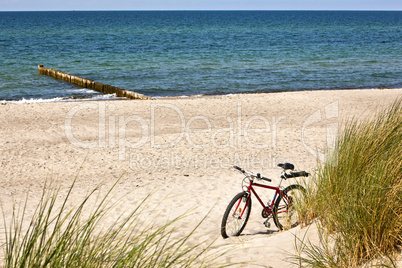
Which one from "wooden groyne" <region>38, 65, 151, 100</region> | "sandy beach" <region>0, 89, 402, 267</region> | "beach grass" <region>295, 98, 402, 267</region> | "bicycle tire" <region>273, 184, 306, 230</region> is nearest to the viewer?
"beach grass" <region>295, 98, 402, 267</region>

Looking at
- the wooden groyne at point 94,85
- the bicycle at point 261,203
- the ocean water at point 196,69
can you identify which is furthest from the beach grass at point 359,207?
the ocean water at point 196,69

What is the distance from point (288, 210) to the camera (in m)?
5.16

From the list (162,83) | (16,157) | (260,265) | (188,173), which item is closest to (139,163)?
(188,173)

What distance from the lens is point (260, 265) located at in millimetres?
3893

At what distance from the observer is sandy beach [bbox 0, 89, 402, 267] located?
6.52 m

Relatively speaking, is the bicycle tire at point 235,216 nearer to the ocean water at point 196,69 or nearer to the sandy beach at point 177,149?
the sandy beach at point 177,149

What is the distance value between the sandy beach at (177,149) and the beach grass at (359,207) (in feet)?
1.06

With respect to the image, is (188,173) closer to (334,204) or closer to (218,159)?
(218,159)

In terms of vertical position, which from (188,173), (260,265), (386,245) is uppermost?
(386,245)

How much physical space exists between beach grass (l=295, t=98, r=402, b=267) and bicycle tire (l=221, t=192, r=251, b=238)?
79 cm

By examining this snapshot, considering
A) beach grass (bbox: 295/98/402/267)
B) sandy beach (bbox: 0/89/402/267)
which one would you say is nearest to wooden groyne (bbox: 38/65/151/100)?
sandy beach (bbox: 0/89/402/267)

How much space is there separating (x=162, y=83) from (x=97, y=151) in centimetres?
1207

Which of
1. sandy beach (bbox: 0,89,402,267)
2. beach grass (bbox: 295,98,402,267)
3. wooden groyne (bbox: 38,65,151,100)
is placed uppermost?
beach grass (bbox: 295,98,402,267)

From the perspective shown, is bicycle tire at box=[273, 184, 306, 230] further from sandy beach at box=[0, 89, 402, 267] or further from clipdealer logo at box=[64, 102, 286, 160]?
clipdealer logo at box=[64, 102, 286, 160]
